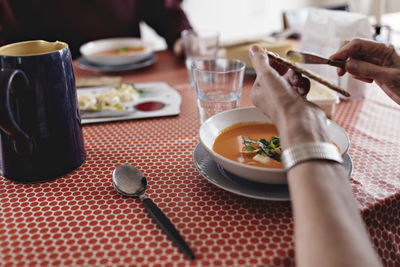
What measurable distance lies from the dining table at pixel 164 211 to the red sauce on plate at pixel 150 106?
0.21 metres

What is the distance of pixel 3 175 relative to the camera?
79 centimetres

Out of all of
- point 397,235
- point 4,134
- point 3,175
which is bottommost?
point 397,235

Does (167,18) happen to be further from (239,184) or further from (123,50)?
(239,184)

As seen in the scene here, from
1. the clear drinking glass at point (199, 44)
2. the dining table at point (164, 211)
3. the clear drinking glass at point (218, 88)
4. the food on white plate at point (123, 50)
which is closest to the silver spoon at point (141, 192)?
the dining table at point (164, 211)

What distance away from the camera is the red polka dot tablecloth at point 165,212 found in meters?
0.58

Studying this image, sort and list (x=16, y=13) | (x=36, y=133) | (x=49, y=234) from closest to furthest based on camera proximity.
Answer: (x=49, y=234), (x=36, y=133), (x=16, y=13)

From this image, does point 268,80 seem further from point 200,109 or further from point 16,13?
point 16,13

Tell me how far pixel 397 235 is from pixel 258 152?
306 millimetres

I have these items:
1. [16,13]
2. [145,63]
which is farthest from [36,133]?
[16,13]

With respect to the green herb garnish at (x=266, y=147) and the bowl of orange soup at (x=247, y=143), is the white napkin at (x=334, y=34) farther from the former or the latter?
the green herb garnish at (x=266, y=147)

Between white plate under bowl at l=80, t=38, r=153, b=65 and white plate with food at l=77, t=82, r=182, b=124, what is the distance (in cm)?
24

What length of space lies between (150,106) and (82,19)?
127 cm

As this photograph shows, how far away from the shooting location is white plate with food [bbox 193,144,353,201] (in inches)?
26.5

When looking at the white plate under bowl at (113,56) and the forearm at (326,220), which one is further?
the white plate under bowl at (113,56)
